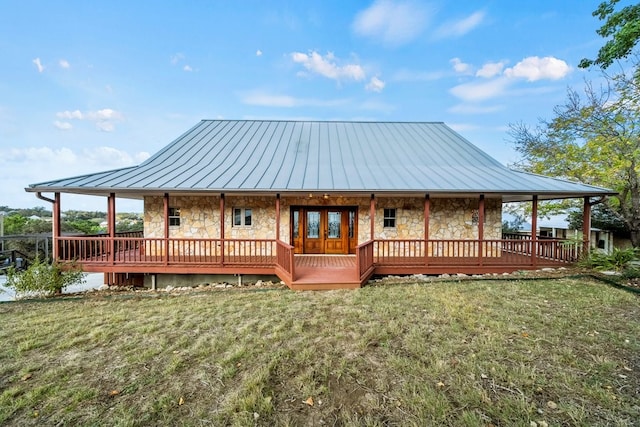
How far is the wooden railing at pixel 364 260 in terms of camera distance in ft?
22.7

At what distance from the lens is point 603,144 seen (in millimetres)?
10484

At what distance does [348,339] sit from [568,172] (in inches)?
556

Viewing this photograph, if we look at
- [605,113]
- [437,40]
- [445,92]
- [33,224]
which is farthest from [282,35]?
[33,224]

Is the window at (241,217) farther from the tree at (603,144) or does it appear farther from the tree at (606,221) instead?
the tree at (606,221)

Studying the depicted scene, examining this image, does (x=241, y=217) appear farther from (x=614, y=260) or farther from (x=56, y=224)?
(x=614, y=260)

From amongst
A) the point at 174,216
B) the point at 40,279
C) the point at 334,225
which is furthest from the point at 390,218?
the point at 40,279

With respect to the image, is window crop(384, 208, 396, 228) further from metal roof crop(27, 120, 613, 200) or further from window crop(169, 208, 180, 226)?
window crop(169, 208, 180, 226)

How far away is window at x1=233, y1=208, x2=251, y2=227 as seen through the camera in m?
10.3

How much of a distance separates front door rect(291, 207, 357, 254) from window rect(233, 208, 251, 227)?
1771 millimetres

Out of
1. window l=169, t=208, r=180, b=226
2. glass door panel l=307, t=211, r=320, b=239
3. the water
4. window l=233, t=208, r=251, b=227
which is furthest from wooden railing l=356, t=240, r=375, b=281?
the water

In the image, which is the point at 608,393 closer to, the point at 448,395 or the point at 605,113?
the point at 448,395

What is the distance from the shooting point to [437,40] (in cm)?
1741

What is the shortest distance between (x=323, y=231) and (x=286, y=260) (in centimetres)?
335

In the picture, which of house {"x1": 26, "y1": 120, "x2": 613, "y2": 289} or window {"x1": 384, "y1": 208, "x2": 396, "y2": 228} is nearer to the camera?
house {"x1": 26, "y1": 120, "x2": 613, "y2": 289}
